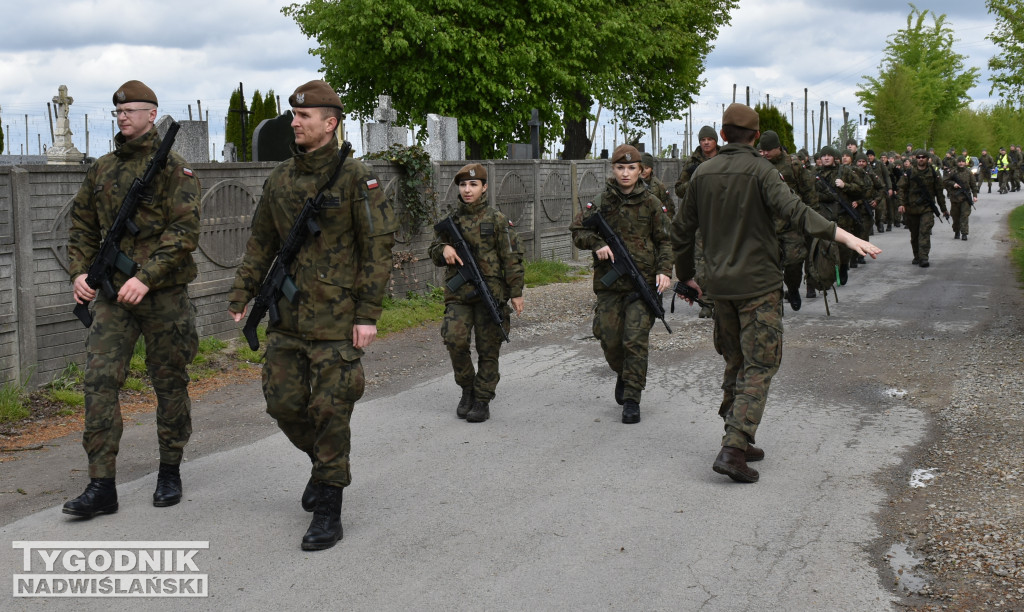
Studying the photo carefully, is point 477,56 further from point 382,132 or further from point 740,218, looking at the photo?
point 740,218

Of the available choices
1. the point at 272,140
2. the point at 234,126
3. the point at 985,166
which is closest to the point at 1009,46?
the point at 272,140

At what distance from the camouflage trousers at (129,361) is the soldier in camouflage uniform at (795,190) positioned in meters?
6.90

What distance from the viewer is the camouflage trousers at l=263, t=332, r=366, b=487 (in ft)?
15.7

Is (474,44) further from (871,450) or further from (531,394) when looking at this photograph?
(871,450)

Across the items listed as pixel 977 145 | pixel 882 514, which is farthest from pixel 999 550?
pixel 977 145

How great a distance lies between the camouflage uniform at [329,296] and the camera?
4.77 meters

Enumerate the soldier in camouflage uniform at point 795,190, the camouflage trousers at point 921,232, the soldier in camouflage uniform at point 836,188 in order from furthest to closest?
the camouflage trousers at point 921,232 < the soldier in camouflage uniform at point 836,188 < the soldier in camouflage uniform at point 795,190

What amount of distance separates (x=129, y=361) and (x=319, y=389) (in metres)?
1.27

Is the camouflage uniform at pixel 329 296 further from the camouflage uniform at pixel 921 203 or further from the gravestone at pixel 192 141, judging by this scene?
the camouflage uniform at pixel 921 203

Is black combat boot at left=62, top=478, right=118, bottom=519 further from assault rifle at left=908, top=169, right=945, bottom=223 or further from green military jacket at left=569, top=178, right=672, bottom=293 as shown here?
assault rifle at left=908, top=169, right=945, bottom=223

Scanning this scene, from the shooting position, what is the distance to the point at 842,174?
1509cm

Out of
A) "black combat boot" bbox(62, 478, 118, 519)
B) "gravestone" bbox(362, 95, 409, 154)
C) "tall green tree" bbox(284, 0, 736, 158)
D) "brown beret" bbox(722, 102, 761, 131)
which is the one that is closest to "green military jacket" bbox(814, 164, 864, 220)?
"gravestone" bbox(362, 95, 409, 154)

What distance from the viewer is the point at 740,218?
5.86 meters

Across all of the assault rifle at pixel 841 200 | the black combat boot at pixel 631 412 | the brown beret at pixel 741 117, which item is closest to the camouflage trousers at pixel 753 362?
the brown beret at pixel 741 117
